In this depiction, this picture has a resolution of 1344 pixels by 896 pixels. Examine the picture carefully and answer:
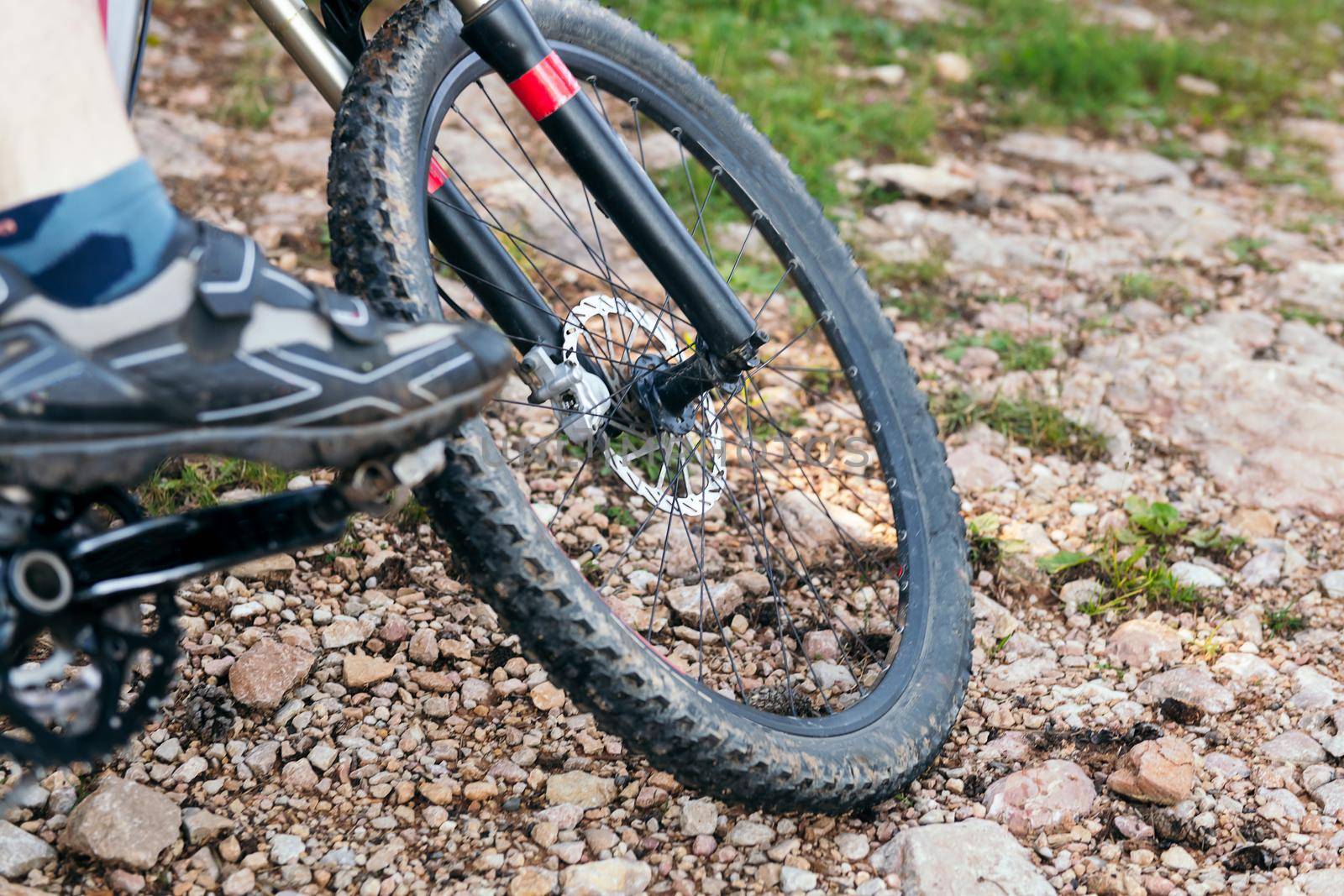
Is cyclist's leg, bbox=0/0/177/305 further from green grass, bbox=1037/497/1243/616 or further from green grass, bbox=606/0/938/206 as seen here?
green grass, bbox=606/0/938/206

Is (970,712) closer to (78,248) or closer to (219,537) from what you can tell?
(219,537)

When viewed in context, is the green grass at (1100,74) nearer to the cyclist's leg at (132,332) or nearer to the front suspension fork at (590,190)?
the front suspension fork at (590,190)

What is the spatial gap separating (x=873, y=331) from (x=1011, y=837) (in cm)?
84

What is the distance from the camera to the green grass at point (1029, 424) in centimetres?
265

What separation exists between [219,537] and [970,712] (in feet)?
4.01

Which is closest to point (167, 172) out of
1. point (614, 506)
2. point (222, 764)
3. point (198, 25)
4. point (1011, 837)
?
point (198, 25)

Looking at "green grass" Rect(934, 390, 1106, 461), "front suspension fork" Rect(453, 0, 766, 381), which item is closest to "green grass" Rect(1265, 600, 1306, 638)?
"green grass" Rect(934, 390, 1106, 461)

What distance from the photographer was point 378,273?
134cm

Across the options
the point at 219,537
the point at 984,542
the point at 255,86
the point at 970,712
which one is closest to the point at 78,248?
the point at 219,537

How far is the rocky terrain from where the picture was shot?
Answer: 152 cm

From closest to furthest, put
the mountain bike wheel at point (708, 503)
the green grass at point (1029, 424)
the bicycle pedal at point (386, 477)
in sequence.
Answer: the bicycle pedal at point (386, 477)
the mountain bike wheel at point (708, 503)
the green grass at point (1029, 424)

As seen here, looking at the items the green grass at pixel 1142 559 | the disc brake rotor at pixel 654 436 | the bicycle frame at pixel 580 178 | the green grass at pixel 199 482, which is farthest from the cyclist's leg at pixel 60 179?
the green grass at pixel 1142 559

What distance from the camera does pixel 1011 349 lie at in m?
2.95

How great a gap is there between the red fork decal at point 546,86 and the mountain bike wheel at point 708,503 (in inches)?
4.6
